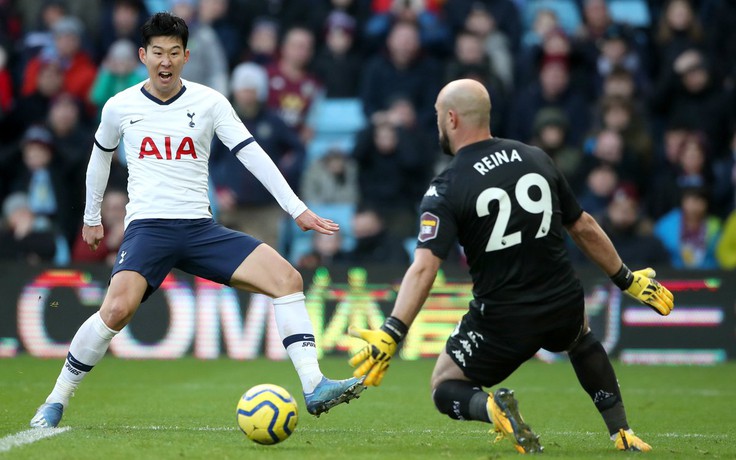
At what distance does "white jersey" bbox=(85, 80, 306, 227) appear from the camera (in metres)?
7.84

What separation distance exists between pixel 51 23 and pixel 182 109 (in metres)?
10.6

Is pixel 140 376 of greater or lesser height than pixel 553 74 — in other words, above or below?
below

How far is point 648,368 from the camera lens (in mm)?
13109

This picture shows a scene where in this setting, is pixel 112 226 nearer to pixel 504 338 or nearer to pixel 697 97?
pixel 697 97

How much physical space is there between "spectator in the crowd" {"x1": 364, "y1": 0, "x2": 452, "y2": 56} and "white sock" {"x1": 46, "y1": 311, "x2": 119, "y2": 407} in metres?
9.69

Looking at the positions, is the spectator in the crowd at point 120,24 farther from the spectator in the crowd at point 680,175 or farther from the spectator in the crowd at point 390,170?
the spectator in the crowd at point 680,175

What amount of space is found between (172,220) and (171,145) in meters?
0.48

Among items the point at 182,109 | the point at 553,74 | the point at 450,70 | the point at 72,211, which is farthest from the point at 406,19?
the point at 182,109

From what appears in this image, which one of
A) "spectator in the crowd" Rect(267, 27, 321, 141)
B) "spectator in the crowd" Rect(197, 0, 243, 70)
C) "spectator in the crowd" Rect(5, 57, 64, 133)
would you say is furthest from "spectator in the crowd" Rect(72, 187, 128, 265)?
"spectator in the crowd" Rect(197, 0, 243, 70)

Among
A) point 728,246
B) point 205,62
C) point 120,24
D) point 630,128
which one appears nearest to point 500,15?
point 630,128

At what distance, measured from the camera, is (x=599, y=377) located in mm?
7223

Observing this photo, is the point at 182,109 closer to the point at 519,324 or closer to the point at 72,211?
the point at 519,324

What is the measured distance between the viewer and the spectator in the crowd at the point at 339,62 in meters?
17.0

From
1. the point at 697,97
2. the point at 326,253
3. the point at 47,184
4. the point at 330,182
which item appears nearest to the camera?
the point at 326,253
